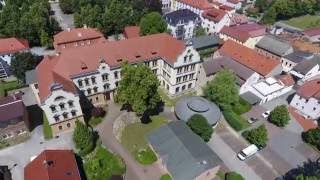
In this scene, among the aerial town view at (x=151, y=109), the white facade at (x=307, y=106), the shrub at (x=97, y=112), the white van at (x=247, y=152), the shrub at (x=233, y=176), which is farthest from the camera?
the white facade at (x=307, y=106)

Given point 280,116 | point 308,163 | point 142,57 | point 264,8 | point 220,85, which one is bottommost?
point 308,163

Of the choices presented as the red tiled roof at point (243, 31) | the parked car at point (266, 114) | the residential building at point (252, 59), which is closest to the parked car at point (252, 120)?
the parked car at point (266, 114)

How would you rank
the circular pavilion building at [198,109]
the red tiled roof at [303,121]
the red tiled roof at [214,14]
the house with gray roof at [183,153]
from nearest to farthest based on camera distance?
the house with gray roof at [183,153] → the circular pavilion building at [198,109] → the red tiled roof at [303,121] → the red tiled roof at [214,14]

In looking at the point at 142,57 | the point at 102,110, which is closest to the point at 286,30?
the point at 142,57

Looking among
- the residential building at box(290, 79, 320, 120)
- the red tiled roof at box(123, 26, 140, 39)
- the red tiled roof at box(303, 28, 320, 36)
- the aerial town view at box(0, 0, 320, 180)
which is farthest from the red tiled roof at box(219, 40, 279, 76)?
the red tiled roof at box(303, 28, 320, 36)

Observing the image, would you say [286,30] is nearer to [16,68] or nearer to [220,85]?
[220,85]

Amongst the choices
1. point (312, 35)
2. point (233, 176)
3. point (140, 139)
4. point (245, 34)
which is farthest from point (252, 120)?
point (312, 35)

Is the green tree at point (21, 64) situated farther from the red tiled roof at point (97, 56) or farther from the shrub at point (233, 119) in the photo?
the shrub at point (233, 119)
